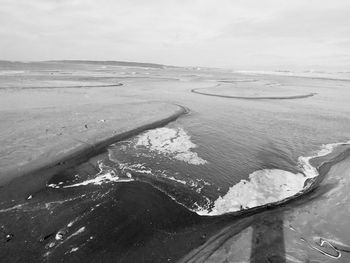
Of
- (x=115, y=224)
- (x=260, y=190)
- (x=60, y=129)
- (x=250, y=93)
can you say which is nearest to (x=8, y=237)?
(x=115, y=224)

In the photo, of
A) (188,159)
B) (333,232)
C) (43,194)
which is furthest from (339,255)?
A: (43,194)

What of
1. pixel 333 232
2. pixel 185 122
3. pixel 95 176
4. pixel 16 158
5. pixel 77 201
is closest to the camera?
pixel 333 232

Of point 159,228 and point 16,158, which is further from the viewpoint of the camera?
point 16,158

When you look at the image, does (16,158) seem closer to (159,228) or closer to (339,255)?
(159,228)

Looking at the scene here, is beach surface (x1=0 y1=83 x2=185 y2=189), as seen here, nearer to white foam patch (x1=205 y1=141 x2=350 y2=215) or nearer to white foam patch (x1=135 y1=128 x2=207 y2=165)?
white foam patch (x1=135 y1=128 x2=207 y2=165)

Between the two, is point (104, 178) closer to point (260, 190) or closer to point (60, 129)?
point (260, 190)
